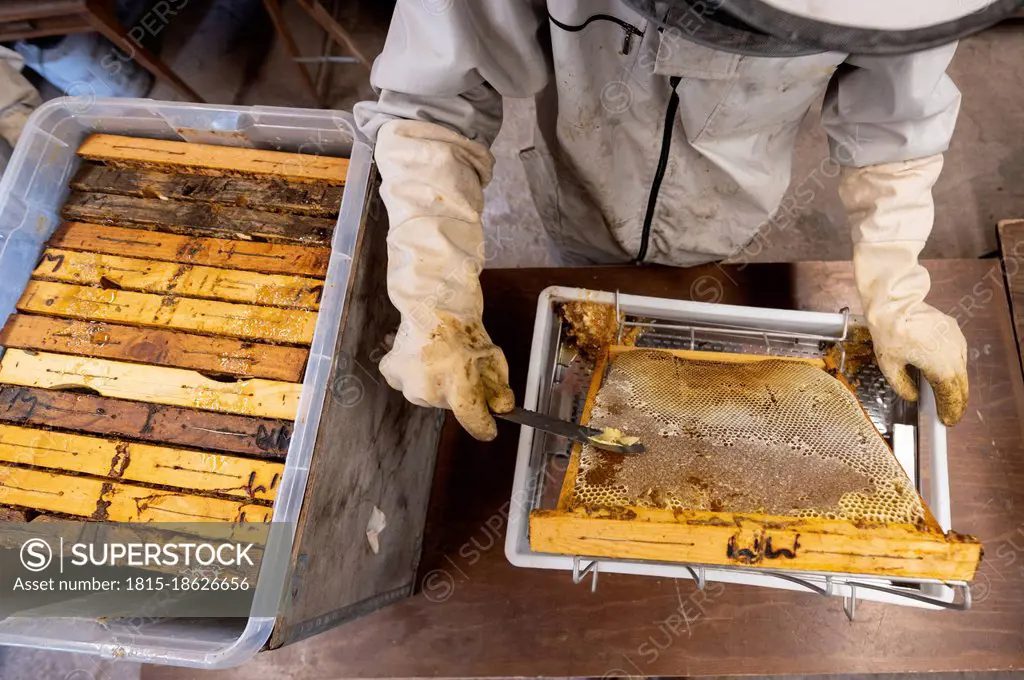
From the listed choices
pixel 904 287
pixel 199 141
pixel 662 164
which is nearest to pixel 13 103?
pixel 199 141

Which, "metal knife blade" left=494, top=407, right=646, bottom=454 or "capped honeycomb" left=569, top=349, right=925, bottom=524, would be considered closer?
"capped honeycomb" left=569, top=349, right=925, bottom=524

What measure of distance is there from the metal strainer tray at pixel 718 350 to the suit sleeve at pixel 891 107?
0.41 metres

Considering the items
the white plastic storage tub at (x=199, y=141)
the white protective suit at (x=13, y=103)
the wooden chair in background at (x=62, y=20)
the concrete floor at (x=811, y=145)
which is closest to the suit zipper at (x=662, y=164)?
the white plastic storage tub at (x=199, y=141)

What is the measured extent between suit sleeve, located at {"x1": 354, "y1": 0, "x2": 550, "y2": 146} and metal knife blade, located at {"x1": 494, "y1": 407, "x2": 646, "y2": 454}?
0.69m

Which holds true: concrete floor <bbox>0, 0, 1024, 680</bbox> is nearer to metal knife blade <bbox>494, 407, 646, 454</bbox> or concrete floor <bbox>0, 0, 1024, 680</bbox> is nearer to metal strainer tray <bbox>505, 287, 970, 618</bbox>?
metal strainer tray <bbox>505, 287, 970, 618</bbox>

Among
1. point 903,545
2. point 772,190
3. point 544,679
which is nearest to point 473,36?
point 772,190

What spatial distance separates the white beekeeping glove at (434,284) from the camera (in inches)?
47.9

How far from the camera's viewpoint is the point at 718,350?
4.96ft

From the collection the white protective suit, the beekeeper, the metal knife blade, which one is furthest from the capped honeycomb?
the white protective suit

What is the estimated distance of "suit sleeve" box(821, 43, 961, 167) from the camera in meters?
1.16

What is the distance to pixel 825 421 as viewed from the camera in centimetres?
119

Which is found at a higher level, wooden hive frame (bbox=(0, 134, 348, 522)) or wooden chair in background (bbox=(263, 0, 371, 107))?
wooden chair in background (bbox=(263, 0, 371, 107))

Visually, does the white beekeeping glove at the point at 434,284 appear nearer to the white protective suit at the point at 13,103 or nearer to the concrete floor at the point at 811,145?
the concrete floor at the point at 811,145

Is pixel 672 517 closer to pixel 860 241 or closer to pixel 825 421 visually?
pixel 825 421
